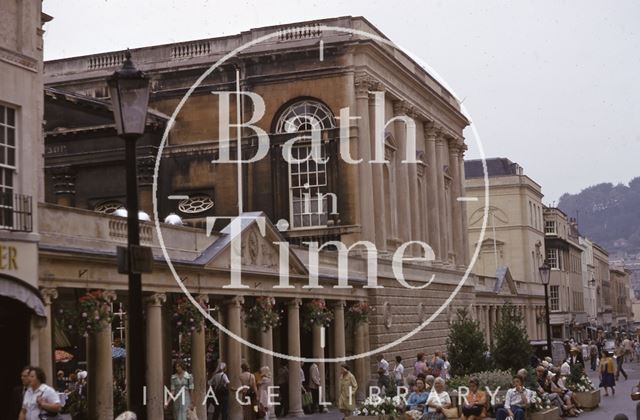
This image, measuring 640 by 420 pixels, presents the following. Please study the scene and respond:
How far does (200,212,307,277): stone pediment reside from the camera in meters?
29.5

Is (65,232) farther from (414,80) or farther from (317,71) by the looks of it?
(414,80)

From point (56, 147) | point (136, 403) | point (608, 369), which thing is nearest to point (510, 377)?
point (608, 369)

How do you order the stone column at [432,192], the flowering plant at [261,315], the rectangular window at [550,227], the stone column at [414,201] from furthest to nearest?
the rectangular window at [550,227] → the stone column at [432,192] → the stone column at [414,201] → the flowering plant at [261,315]

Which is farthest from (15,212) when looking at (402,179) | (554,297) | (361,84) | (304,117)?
(554,297)

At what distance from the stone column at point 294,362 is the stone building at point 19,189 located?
13.6 m

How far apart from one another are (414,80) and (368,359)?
1571cm

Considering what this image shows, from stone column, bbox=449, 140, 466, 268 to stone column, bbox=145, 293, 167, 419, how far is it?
3798 centimetres

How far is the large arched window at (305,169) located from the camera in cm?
4650

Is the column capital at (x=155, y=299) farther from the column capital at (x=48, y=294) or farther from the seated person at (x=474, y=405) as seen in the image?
the seated person at (x=474, y=405)

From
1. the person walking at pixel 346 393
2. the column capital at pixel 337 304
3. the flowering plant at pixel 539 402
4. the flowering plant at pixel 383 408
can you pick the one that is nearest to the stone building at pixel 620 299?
the column capital at pixel 337 304

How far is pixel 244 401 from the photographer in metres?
27.1

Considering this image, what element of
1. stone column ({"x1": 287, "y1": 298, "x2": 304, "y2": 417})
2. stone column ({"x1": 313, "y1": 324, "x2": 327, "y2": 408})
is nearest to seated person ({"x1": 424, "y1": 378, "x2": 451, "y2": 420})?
stone column ({"x1": 287, "y1": 298, "x2": 304, "y2": 417})

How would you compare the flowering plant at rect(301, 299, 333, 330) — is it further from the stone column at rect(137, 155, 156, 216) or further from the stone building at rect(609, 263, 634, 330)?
the stone building at rect(609, 263, 634, 330)

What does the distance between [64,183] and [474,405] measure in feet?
93.7
